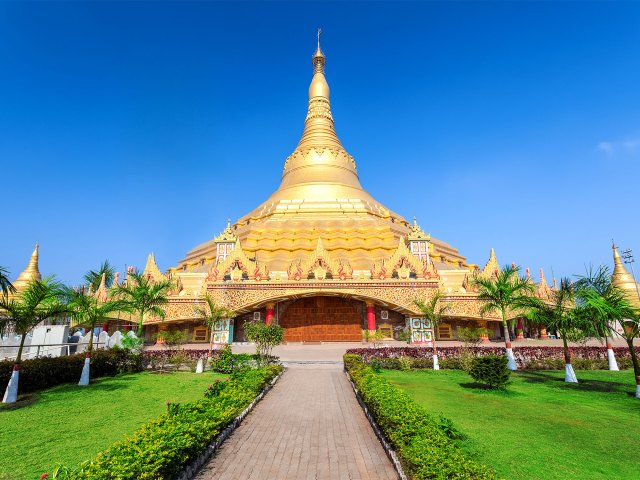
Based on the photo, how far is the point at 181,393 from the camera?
504 inches

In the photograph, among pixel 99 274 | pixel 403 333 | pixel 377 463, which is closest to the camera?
pixel 377 463

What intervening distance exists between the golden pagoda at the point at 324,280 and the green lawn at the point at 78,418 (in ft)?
32.5

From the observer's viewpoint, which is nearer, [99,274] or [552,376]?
[552,376]

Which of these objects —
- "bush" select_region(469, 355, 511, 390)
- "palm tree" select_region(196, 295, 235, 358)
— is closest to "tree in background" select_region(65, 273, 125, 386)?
"palm tree" select_region(196, 295, 235, 358)

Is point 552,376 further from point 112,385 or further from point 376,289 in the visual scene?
point 112,385

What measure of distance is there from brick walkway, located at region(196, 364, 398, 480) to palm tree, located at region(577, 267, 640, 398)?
8919mm

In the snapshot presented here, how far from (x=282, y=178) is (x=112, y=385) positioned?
120ft

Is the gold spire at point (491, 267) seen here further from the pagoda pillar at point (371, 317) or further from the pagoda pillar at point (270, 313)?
the pagoda pillar at point (270, 313)

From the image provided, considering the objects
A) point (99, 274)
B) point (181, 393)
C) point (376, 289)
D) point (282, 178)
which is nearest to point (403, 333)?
point (376, 289)

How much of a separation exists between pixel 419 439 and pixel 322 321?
2308cm

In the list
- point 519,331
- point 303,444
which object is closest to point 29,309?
point 303,444

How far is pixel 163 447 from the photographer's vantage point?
5.55 meters

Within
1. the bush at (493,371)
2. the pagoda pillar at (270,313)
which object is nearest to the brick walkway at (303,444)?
the bush at (493,371)

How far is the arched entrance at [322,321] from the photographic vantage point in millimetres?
28750
